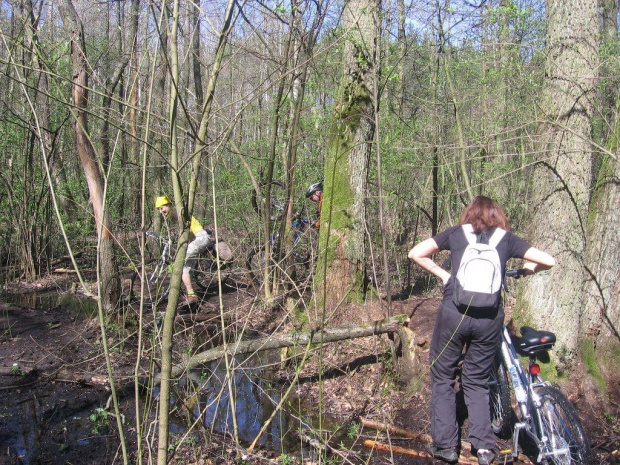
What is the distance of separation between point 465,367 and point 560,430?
2.33 ft

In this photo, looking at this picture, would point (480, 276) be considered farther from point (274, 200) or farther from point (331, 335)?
point (274, 200)

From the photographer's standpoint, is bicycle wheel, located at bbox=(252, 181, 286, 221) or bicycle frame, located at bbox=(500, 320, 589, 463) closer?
bicycle frame, located at bbox=(500, 320, 589, 463)

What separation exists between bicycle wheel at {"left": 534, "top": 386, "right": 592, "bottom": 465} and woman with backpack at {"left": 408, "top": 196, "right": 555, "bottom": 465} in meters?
0.37

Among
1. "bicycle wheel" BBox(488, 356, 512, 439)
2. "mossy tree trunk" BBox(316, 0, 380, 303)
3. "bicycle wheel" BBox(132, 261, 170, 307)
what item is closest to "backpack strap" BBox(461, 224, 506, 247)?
"bicycle wheel" BBox(488, 356, 512, 439)

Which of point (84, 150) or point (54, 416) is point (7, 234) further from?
point (54, 416)

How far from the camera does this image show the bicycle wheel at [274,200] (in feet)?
25.3

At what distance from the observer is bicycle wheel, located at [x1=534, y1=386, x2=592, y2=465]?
3365 millimetres

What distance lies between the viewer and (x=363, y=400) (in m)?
5.09

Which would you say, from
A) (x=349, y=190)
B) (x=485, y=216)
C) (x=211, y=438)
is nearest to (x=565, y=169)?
(x=485, y=216)

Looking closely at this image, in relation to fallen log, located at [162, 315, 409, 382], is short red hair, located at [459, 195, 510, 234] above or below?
above

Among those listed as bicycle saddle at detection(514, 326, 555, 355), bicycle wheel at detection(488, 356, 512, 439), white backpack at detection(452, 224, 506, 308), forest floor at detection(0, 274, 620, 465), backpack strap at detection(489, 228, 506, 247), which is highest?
backpack strap at detection(489, 228, 506, 247)

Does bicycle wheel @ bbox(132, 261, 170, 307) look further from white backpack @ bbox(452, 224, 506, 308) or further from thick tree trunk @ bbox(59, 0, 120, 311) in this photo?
white backpack @ bbox(452, 224, 506, 308)

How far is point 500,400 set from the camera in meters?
3.99

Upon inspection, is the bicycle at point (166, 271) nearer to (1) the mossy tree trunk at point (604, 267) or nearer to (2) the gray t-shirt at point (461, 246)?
(2) the gray t-shirt at point (461, 246)
